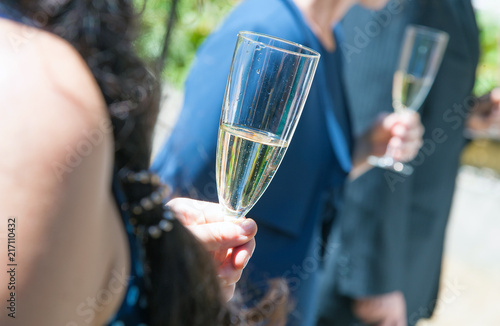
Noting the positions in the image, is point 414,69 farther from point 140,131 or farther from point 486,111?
point 140,131

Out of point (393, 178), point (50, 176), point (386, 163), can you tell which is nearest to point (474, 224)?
point (393, 178)

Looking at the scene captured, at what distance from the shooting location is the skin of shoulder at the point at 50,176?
2.11ft

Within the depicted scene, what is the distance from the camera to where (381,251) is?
2000mm

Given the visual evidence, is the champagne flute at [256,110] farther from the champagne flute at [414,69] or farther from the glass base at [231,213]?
the champagne flute at [414,69]

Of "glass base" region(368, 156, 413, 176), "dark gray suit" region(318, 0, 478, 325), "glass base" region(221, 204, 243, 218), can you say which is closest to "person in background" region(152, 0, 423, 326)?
"glass base" region(368, 156, 413, 176)

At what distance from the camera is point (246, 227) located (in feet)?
1.80

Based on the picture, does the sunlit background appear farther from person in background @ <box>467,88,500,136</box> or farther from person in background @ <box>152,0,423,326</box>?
person in background @ <box>152,0,423,326</box>

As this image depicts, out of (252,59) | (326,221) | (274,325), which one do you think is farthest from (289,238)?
(252,59)

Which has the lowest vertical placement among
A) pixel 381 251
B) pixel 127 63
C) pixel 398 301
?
pixel 398 301

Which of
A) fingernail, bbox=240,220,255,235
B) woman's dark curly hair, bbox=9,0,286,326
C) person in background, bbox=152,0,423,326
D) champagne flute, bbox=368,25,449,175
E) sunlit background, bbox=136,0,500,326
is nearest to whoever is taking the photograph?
fingernail, bbox=240,220,255,235

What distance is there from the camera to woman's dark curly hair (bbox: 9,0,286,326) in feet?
2.72

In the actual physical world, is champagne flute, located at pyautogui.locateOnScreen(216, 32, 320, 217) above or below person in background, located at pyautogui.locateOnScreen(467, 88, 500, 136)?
above

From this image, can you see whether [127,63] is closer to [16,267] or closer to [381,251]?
[16,267]

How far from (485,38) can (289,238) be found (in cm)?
589
